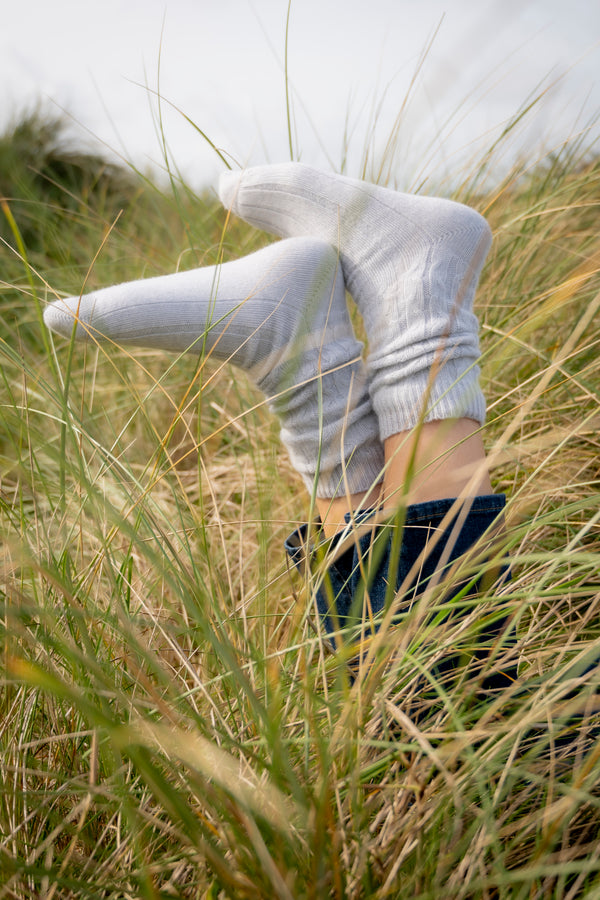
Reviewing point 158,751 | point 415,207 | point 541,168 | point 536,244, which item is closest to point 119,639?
point 158,751

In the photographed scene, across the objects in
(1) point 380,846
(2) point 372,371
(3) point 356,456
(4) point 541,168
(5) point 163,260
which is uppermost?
(4) point 541,168

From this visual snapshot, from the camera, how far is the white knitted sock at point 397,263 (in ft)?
2.26

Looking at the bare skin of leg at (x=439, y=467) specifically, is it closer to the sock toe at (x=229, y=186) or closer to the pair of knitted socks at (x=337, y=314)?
the pair of knitted socks at (x=337, y=314)

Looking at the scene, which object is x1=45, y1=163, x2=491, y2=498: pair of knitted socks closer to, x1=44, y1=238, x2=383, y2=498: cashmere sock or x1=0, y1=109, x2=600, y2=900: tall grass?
x1=44, y1=238, x2=383, y2=498: cashmere sock

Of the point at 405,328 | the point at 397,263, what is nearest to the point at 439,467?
the point at 405,328

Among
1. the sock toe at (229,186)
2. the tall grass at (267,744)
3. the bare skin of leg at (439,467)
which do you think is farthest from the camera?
the sock toe at (229,186)

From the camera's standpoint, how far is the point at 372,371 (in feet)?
2.45

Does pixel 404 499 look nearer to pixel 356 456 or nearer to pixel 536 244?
pixel 356 456

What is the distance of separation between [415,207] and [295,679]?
1.98 ft

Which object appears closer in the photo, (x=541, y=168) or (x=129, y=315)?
(x=129, y=315)

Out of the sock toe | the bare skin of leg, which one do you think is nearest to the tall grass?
the bare skin of leg

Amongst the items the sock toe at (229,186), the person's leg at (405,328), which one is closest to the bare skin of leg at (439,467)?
the person's leg at (405,328)

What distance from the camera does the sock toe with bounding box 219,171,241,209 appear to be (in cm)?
84

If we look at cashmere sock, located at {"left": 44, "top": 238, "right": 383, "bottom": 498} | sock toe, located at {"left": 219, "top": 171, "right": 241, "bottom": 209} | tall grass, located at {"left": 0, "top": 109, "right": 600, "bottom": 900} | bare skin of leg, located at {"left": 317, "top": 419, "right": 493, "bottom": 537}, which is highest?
sock toe, located at {"left": 219, "top": 171, "right": 241, "bottom": 209}
